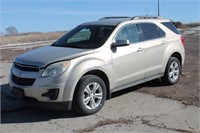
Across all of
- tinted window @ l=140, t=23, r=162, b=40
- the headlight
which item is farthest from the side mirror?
the headlight

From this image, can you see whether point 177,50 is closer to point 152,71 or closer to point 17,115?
point 152,71

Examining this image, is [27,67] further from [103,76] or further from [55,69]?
[103,76]

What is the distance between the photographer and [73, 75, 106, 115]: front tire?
6.20 metres

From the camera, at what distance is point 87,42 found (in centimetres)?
729

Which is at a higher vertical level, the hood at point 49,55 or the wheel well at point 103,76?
the hood at point 49,55

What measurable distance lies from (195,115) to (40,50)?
3.22 m

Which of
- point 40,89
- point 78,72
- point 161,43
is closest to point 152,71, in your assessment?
point 161,43

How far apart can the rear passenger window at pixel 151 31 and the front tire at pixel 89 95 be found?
1923mm

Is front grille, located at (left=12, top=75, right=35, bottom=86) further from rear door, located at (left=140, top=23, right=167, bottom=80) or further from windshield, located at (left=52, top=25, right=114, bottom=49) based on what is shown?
rear door, located at (left=140, top=23, right=167, bottom=80)

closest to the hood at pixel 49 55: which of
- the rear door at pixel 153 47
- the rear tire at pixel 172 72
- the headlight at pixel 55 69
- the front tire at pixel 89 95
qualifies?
the headlight at pixel 55 69

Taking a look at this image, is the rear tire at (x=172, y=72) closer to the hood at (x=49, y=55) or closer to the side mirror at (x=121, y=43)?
the side mirror at (x=121, y=43)

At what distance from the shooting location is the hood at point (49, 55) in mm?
6242

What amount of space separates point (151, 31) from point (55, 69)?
2964 mm

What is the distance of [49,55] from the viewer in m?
6.52
